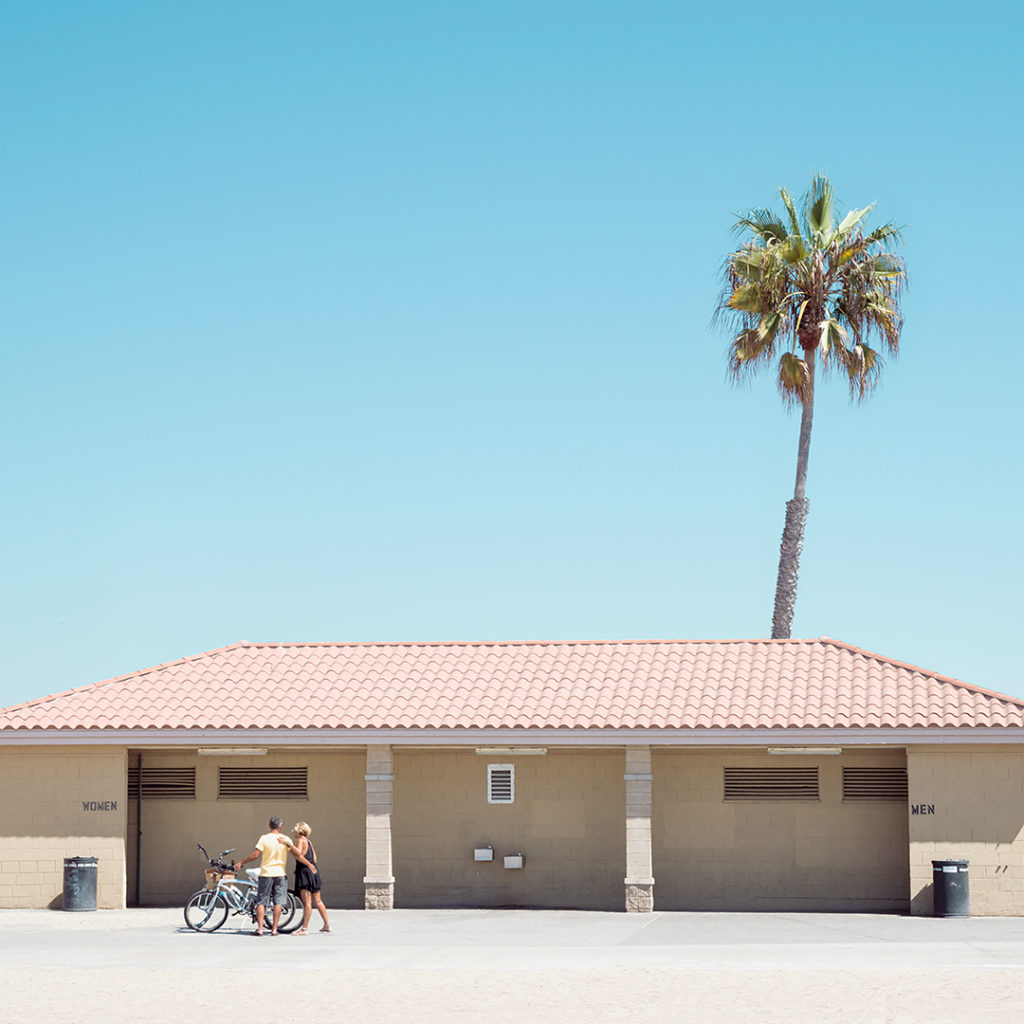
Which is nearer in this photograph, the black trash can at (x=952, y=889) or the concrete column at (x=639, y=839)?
the black trash can at (x=952, y=889)

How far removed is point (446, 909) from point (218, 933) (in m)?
5.39

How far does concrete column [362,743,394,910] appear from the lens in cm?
2584

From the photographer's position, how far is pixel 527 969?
17891 millimetres

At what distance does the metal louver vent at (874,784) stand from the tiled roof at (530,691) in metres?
1.26

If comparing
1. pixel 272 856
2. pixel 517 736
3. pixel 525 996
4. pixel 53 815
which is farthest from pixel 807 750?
pixel 53 815

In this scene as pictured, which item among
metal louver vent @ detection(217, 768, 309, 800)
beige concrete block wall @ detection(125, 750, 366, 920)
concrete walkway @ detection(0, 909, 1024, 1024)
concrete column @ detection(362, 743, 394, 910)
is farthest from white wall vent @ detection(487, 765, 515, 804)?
metal louver vent @ detection(217, 768, 309, 800)

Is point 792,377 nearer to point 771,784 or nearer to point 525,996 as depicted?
point 771,784

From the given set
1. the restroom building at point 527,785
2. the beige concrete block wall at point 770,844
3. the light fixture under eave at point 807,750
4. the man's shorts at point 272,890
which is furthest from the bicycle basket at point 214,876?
the light fixture under eave at point 807,750

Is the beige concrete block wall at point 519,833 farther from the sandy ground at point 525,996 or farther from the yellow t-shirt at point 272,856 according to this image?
the sandy ground at point 525,996

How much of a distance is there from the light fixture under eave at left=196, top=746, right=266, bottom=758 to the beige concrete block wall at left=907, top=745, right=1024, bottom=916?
1083 centimetres

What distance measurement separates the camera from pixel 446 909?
26.7m

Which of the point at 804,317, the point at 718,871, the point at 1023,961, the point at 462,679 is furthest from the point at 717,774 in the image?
the point at 804,317

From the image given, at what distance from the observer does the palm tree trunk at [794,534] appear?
131ft

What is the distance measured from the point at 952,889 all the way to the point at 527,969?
29.6ft
